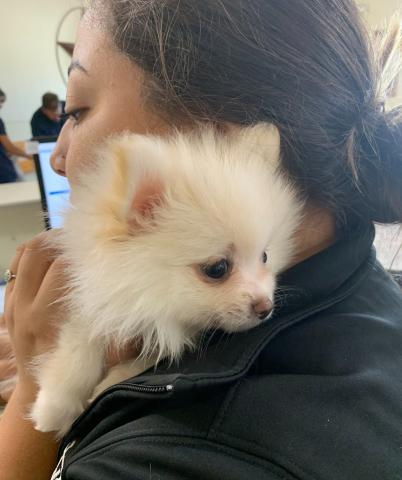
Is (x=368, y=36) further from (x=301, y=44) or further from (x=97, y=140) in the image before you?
→ (x=97, y=140)

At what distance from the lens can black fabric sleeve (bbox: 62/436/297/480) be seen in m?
0.46

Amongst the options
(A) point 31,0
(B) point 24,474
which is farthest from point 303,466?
(A) point 31,0

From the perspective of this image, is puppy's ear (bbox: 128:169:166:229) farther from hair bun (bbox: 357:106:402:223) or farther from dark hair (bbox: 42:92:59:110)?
dark hair (bbox: 42:92:59:110)

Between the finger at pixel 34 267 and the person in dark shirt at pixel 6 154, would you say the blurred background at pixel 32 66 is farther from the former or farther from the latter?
the finger at pixel 34 267

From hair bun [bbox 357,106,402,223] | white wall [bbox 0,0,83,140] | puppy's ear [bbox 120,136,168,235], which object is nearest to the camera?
puppy's ear [bbox 120,136,168,235]

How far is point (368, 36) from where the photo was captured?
2.57ft

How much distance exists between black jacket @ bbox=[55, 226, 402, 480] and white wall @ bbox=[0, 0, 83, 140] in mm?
3798

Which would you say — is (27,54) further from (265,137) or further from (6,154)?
(265,137)

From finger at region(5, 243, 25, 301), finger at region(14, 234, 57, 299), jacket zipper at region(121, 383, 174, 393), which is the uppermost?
jacket zipper at region(121, 383, 174, 393)

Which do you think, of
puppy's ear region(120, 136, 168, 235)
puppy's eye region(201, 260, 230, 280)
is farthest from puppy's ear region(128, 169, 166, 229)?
puppy's eye region(201, 260, 230, 280)

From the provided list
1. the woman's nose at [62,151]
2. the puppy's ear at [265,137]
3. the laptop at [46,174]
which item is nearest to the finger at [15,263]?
the woman's nose at [62,151]

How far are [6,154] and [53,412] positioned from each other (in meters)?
3.16

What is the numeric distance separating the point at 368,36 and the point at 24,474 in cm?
93

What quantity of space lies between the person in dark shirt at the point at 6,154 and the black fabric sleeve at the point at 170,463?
125 inches
